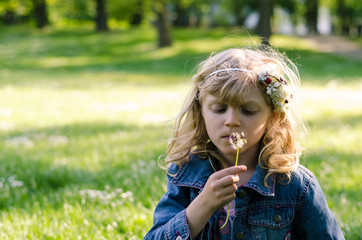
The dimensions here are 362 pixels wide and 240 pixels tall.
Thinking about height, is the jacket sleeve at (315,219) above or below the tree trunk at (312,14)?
above

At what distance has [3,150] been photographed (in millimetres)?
5820

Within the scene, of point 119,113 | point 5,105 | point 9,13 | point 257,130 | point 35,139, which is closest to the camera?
point 257,130

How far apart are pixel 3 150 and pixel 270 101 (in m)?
4.39

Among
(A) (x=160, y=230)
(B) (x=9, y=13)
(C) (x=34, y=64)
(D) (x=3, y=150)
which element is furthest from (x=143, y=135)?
(B) (x=9, y=13)

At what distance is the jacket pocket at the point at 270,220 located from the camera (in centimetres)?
248

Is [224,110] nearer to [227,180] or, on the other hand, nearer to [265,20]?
[227,180]

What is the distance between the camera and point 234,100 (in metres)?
2.36

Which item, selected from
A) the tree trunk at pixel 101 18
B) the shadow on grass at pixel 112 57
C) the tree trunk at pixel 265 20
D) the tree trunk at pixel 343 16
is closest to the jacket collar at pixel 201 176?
the shadow on grass at pixel 112 57

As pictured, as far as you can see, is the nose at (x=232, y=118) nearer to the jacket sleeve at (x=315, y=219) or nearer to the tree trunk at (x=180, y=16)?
the jacket sleeve at (x=315, y=219)

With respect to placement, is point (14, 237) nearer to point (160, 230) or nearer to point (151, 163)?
point (160, 230)

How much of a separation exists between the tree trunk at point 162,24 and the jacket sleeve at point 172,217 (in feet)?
81.4

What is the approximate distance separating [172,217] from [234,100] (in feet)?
2.54

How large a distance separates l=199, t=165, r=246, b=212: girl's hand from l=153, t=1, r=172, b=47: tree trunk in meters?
25.3

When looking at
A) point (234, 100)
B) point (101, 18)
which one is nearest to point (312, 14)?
point (101, 18)
